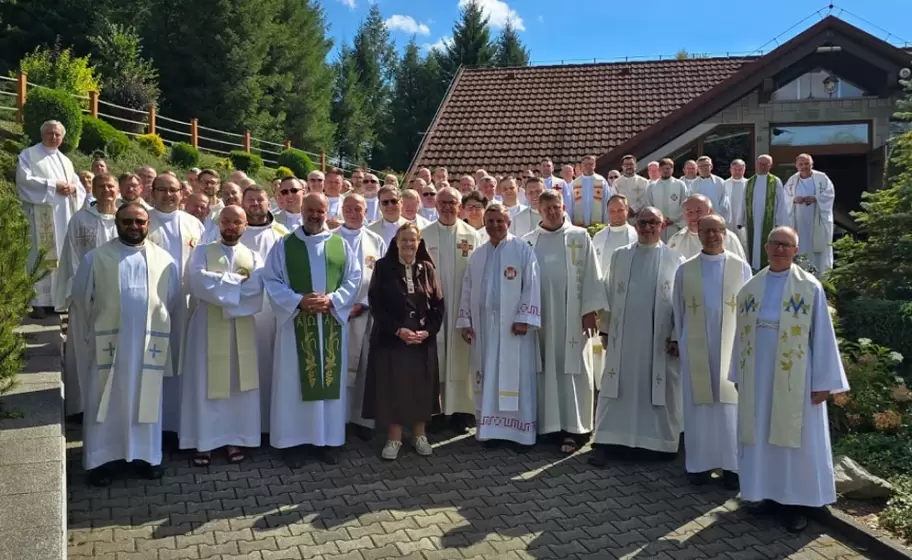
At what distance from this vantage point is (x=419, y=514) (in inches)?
215

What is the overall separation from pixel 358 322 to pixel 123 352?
2.08m

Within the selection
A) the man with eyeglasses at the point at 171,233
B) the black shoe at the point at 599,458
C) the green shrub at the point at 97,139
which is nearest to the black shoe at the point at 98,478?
the man with eyeglasses at the point at 171,233

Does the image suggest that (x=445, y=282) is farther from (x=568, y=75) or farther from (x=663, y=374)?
(x=568, y=75)

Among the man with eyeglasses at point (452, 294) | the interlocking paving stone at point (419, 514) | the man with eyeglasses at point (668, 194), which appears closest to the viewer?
the interlocking paving stone at point (419, 514)

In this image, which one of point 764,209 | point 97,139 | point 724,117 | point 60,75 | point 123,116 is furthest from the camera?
point 123,116

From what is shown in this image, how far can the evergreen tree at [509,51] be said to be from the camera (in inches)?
2106

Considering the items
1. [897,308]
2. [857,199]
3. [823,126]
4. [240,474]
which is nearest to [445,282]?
[240,474]

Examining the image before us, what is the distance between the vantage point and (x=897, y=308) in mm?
7734

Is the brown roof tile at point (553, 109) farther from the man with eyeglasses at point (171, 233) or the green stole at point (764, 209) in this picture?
the man with eyeglasses at point (171, 233)

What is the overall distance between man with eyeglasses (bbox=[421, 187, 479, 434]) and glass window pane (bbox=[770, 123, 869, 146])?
428 inches

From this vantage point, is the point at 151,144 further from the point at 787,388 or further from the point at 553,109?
the point at 787,388

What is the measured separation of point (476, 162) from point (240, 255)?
12.9 metres

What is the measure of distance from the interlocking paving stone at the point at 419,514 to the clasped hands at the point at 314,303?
1.20m

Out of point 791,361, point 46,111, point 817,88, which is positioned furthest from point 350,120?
point 791,361
